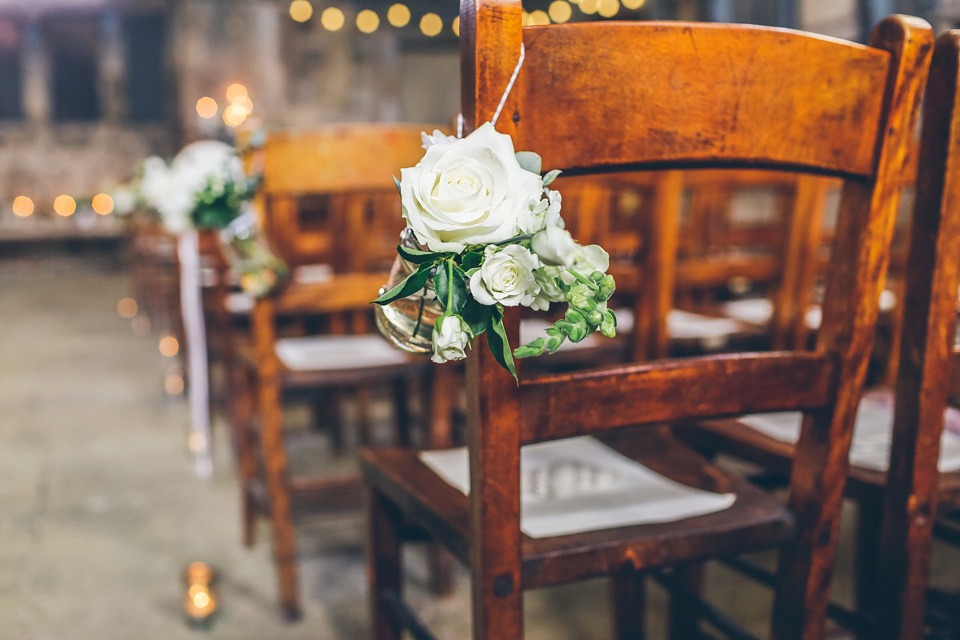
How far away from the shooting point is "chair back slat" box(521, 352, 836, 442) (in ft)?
2.45

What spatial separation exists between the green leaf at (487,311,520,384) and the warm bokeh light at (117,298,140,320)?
A: 5.46 meters

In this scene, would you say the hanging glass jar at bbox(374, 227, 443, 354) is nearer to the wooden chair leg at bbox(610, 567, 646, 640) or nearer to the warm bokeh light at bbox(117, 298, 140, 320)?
A: the wooden chair leg at bbox(610, 567, 646, 640)

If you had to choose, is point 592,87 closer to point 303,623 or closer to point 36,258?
point 303,623

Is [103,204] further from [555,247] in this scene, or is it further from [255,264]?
[555,247]

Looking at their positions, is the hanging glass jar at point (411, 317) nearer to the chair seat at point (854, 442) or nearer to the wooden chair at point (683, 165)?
the wooden chair at point (683, 165)

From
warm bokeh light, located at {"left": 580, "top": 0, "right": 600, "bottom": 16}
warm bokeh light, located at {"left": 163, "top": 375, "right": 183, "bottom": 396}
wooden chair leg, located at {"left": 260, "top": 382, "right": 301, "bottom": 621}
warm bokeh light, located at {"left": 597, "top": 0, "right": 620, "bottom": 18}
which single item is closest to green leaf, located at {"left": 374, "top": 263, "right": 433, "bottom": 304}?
wooden chair leg, located at {"left": 260, "top": 382, "right": 301, "bottom": 621}

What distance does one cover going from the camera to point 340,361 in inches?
69.9

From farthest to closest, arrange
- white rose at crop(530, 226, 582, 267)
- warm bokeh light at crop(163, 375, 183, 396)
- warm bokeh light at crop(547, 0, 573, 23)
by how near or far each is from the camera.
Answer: warm bokeh light at crop(547, 0, 573, 23)
warm bokeh light at crop(163, 375, 183, 396)
white rose at crop(530, 226, 582, 267)

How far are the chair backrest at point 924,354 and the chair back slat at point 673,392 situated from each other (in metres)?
0.12

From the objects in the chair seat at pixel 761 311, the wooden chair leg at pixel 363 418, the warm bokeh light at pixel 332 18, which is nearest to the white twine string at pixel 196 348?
the wooden chair leg at pixel 363 418

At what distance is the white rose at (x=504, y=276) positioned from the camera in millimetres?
546

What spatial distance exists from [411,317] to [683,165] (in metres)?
0.30

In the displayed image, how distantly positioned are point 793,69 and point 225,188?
1.28 metres

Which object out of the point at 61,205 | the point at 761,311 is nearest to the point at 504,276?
the point at 761,311
